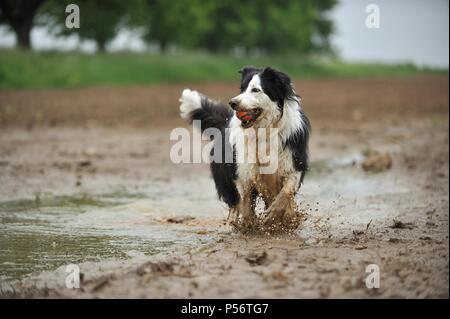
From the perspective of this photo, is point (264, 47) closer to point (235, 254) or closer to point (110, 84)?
point (110, 84)

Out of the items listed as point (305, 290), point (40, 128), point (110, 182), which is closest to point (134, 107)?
point (40, 128)

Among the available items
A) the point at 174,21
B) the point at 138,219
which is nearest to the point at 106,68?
the point at 174,21

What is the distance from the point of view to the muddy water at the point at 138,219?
6141mm

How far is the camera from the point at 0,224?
727 cm

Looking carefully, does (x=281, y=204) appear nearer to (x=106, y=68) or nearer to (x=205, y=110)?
(x=205, y=110)

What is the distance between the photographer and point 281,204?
22.7ft

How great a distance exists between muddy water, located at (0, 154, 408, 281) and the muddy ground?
0.06 feet

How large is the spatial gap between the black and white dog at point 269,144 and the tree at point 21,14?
26389 millimetres

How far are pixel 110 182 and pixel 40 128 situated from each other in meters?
6.56

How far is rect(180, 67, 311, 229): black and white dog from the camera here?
22.4ft

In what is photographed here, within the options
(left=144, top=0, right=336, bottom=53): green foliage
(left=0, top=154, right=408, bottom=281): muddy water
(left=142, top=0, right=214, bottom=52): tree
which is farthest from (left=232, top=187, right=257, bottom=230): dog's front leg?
(left=144, top=0, right=336, bottom=53): green foliage

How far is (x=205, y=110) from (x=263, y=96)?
4.59 ft

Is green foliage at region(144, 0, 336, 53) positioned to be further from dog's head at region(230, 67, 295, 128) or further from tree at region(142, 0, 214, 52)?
dog's head at region(230, 67, 295, 128)

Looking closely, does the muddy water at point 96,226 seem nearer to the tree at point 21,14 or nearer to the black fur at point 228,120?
the black fur at point 228,120
